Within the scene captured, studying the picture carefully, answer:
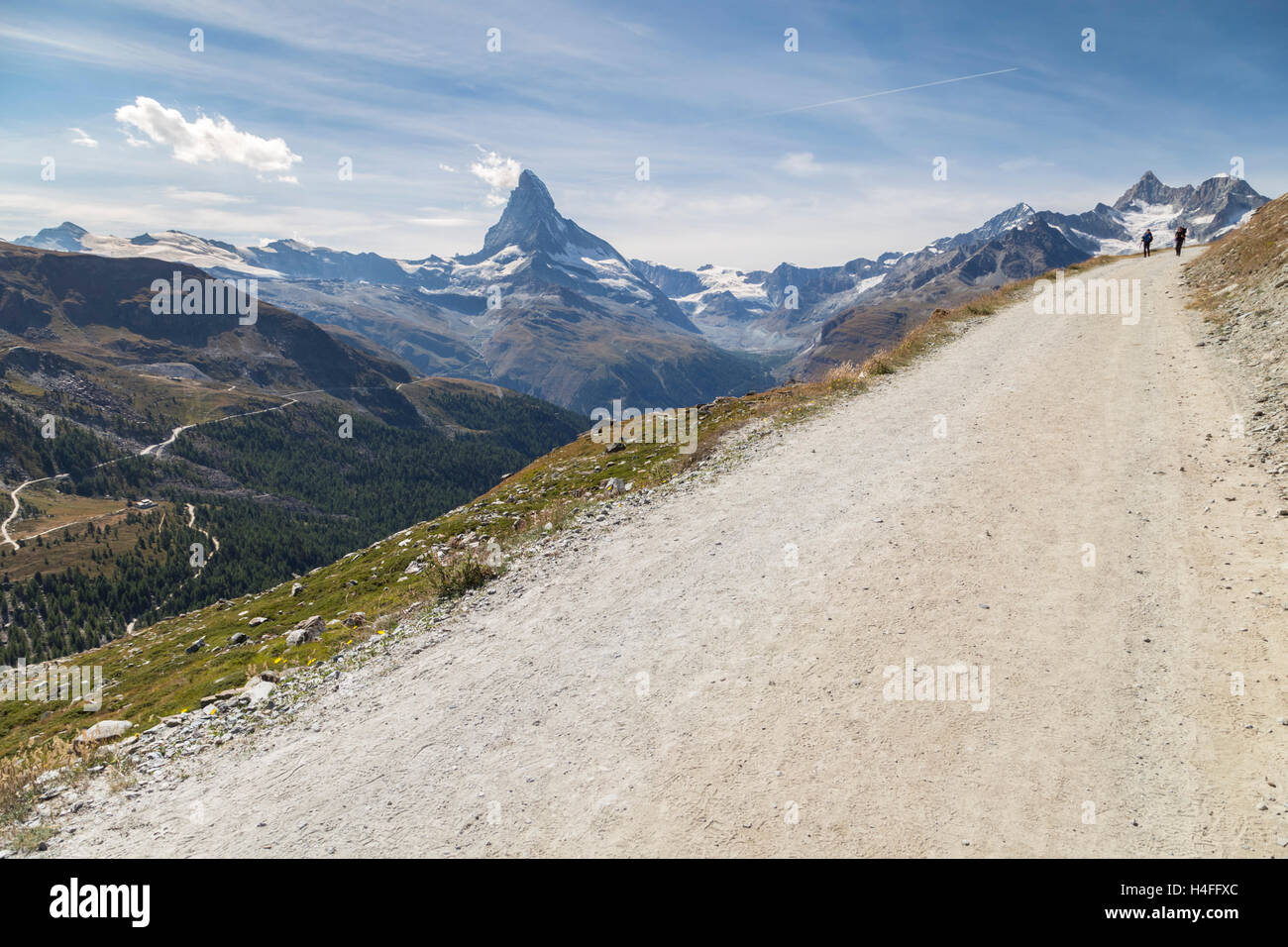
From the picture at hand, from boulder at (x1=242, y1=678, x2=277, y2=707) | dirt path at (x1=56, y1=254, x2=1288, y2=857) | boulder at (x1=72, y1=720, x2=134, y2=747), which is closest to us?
dirt path at (x1=56, y1=254, x2=1288, y2=857)

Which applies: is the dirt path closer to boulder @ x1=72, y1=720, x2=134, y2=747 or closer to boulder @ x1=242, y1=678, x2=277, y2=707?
boulder @ x1=242, y1=678, x2=277, y2=707

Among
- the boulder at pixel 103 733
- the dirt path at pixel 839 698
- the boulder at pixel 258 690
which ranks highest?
the dirt path at pixel 839 698

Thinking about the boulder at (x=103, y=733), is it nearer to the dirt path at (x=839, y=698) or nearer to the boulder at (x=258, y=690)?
the boulder at (x=258, y=690)

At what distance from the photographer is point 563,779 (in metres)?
8.27

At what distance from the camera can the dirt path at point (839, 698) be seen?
7.14 metres

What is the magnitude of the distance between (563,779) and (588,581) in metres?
6.09

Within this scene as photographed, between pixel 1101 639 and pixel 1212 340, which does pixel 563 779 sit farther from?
pixel 1212 340

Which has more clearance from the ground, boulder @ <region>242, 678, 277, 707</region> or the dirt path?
the dirt path

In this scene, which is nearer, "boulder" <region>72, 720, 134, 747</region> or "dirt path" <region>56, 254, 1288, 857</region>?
"dirt path" <region>56, 254, 1288, 857</region>

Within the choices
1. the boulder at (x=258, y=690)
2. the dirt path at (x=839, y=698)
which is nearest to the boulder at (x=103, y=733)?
the boulder at (x=258, y=690)

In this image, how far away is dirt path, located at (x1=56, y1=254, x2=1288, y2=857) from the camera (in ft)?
23.4

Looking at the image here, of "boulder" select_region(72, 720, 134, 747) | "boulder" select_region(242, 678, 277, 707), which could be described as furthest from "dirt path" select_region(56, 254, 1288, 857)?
"boulder" select_region(72, 720, 134, 747)

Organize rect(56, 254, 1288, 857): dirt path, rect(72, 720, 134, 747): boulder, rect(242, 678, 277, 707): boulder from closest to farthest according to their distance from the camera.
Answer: rect(56, 254, 1288, 857): dirt path
rect(242, 678, 277, 707): boulder
rect(72, 720, 134, 747): boulder
